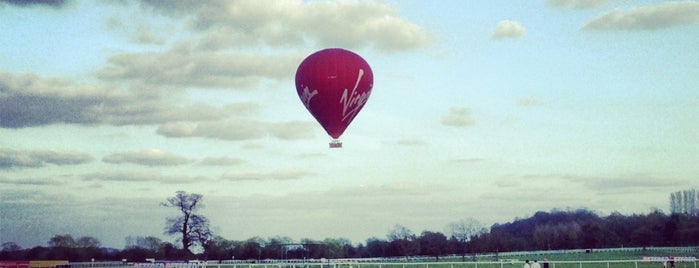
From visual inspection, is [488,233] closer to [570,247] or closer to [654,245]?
[570,247]

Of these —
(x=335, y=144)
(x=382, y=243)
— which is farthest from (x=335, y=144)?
(x=382, y=243)

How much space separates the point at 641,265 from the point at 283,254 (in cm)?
5045

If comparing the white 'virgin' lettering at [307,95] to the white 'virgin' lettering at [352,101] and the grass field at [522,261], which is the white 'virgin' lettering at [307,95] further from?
the grass field at [522,261]

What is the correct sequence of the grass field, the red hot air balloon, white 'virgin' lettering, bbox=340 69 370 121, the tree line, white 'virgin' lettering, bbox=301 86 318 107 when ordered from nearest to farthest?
the red hot air balloon → white 'virgin' lettering, bbox=340 69 370 121 → white 'virgin' lettering, bbox=301 86 318 107 → the grass field → the tree line

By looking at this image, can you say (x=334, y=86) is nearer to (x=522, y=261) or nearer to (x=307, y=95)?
(x=307, y=95)

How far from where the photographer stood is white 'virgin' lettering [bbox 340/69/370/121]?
132ft

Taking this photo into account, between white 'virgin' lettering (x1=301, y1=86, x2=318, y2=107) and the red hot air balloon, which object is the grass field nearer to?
the red hot air balloon

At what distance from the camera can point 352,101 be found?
40594 millimetres

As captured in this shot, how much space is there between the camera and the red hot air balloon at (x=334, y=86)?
3966 centimetres

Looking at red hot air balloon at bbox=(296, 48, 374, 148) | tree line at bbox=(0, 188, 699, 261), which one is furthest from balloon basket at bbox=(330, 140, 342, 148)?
tree line at bbox=(0, 188, 699, 261)

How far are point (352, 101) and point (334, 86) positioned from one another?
1.64 metres

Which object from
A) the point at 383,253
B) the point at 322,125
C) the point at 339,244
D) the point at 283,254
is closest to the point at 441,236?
the point at 383,253

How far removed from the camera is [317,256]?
98750mm

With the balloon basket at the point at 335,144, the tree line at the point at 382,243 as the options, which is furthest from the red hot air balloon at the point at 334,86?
the tree line at the point at 382,243
